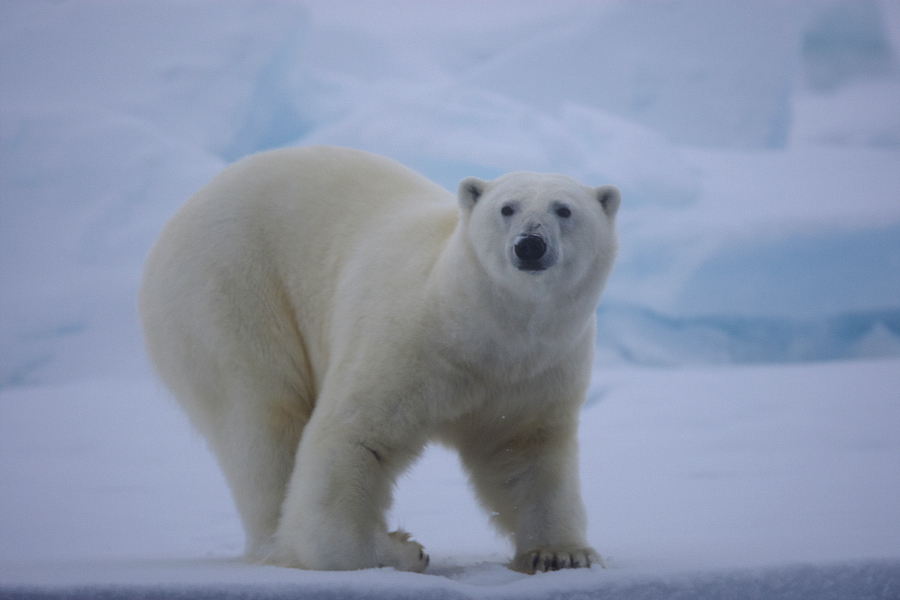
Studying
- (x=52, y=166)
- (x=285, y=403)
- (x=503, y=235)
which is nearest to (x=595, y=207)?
(x=503, y=235)

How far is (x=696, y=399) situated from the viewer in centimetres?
723

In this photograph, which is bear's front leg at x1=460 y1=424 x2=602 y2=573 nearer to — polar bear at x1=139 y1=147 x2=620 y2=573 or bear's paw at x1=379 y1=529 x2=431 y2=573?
polar bear at x1=139 y1=147 x2=620 y2=573

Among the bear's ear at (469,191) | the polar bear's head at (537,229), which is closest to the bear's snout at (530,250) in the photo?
the polar bear's head at (537,229)

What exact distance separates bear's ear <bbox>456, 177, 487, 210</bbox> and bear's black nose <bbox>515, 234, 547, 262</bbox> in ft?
1.21

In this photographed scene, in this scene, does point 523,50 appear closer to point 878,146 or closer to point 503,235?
point 878,146

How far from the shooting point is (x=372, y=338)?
2465 mm

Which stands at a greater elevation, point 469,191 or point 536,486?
point 469,191

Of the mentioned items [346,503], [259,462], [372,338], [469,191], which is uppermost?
[469,191]

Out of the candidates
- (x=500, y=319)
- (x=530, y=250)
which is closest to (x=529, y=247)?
(x=530, y=250)

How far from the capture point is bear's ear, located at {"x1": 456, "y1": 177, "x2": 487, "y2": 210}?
2451 mm

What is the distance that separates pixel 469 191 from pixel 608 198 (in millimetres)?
446

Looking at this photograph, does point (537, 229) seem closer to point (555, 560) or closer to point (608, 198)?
point (608, 198)

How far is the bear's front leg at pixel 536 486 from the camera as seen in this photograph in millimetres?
2572

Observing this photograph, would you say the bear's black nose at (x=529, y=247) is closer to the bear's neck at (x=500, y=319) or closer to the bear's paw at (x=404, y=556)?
the bear's neck at (x=500, y=319)
